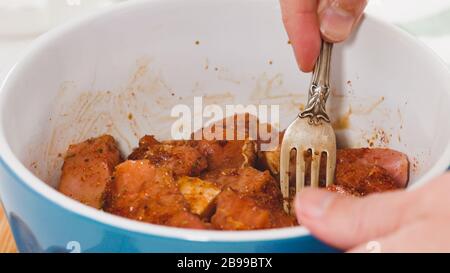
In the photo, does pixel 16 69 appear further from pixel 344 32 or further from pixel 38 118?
pixel 344 32

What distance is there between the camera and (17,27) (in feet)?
7.34

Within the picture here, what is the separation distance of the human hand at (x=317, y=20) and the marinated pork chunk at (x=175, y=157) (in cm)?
29

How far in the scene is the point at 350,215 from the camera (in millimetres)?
795

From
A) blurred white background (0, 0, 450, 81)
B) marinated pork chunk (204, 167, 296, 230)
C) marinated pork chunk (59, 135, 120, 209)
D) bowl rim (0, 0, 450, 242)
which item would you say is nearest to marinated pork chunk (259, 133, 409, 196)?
marinated pork chunk (204, 167, 296, 230)

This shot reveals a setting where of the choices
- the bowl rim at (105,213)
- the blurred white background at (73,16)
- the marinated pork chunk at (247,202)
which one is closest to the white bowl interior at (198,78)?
the bowl rim at (105,213)

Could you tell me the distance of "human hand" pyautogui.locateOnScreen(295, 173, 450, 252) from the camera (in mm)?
735

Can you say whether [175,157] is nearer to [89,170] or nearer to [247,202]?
[89,170]

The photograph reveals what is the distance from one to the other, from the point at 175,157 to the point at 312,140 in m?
0.27

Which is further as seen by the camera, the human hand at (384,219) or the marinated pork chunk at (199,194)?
the marinated pork chunk at (199,194)

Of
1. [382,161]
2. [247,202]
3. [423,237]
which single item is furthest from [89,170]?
[423,237]

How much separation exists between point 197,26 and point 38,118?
0.41 m

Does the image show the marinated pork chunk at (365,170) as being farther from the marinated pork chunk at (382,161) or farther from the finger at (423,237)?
the finger at (423,237)

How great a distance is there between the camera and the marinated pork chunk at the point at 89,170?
47.9 inches

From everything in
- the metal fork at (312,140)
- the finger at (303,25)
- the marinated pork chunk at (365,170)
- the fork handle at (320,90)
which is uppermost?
the finger at (303,25)
